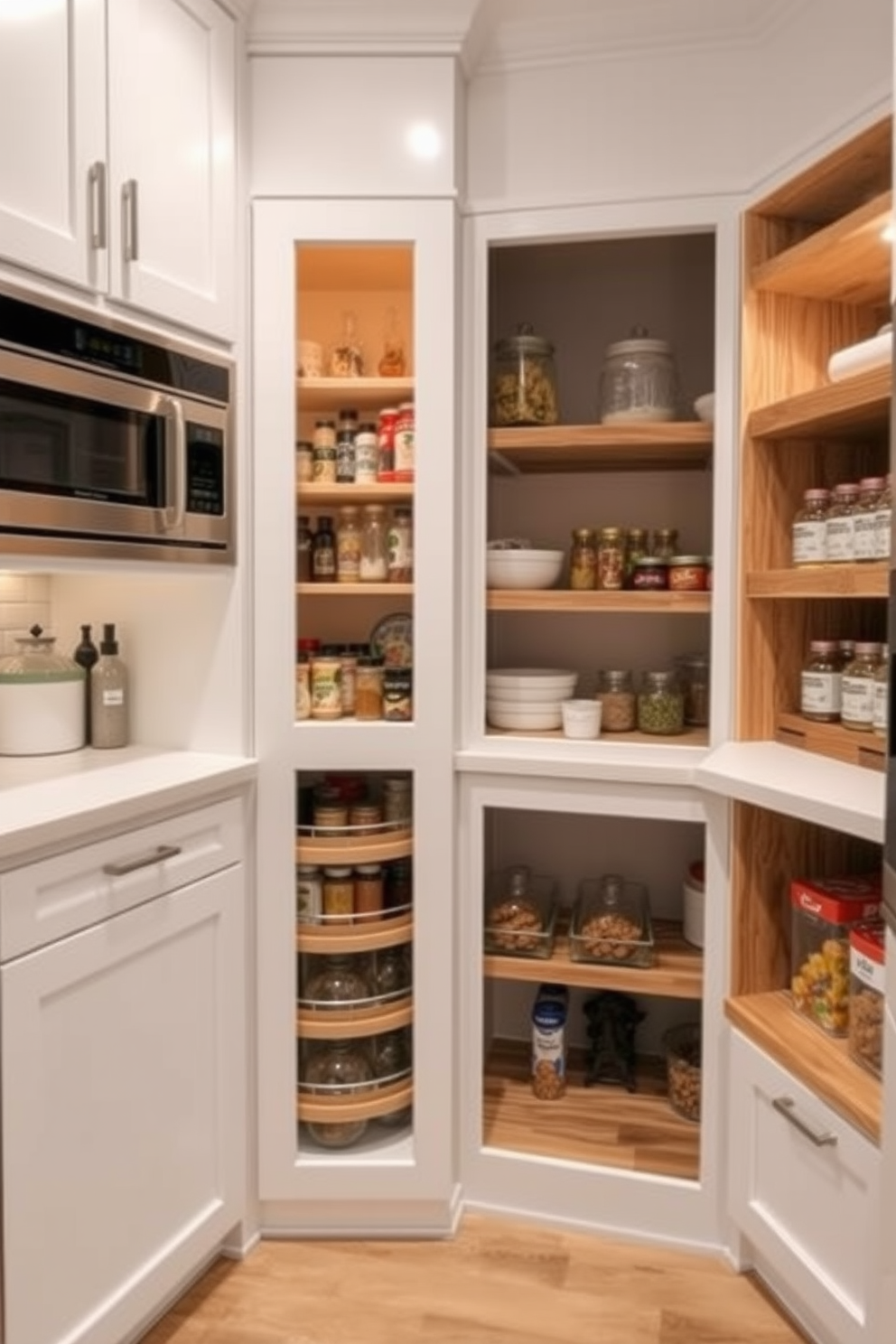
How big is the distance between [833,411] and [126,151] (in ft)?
4.05

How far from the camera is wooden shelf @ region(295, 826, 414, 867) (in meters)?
1.86

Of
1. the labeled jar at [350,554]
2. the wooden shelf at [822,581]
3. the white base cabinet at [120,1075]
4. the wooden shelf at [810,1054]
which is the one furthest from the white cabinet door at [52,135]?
the wooden shelf at [810,1054]

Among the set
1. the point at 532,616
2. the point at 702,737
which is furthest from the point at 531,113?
the point at 702,737

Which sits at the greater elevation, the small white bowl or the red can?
the red can

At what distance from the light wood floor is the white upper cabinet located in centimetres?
176

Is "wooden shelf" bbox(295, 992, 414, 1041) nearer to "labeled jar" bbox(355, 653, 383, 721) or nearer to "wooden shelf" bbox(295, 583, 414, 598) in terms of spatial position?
"labeled jar" bbox(355, 653, 383, 721)

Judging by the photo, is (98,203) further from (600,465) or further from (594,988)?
(594,988)

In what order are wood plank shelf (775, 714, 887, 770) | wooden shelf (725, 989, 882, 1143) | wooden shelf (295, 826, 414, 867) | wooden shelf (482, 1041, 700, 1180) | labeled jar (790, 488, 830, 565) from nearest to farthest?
wooden shelf (725, 989, 882, 1143)
wood plank shelf (775, 714, 887, 770)
labeled jar (790, 488, 830, 565)
wooden shelf (295, 826, 414, 867)
wooden shelf (482, 1041, 700, 1180)

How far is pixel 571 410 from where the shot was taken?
2297 millimetres

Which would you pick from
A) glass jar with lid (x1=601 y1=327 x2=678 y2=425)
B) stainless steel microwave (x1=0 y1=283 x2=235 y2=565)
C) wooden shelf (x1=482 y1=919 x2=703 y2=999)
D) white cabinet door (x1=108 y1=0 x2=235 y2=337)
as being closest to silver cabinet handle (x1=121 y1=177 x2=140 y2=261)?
white cabinet door (x1=108 y1=0 x2=235 y2=337)

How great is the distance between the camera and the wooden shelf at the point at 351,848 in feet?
6.10

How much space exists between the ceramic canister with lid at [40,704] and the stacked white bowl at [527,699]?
831 mm

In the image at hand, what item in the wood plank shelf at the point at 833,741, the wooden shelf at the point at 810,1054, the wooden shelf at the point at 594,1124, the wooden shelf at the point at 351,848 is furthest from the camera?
the wooden shelf at the point at 594,1124

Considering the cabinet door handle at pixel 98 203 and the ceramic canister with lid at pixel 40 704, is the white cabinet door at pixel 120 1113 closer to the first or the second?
the ceramic canister with lid at pixel 40 704
